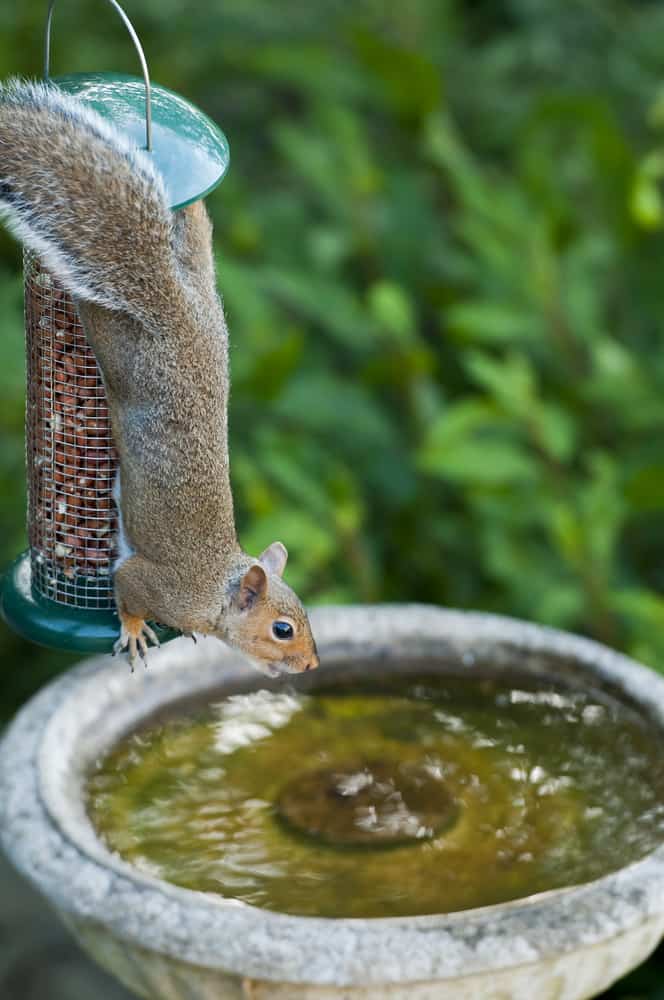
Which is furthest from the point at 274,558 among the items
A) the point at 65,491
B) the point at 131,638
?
the point at 65,491

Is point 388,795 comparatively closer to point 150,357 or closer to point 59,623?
point 59,623

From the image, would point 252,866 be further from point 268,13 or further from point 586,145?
point 268,13

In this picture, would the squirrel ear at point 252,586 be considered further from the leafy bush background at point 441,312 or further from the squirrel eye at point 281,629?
the leafy bush background at point 441,312

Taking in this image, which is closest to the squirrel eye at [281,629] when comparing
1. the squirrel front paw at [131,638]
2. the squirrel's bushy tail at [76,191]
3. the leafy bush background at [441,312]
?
the squirrel front paw at [131,638]

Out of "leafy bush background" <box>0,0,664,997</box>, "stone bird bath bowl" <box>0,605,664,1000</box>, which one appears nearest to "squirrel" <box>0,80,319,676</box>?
"stone bird bath bowl" <box>0,605,664,1000</box>

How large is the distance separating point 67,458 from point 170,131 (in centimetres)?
60

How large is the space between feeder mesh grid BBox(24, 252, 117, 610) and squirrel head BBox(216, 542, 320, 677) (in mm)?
217

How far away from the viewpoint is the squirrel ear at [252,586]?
2104mm

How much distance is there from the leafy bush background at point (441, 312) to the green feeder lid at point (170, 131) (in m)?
1.48

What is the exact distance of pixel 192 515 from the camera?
2123 millimetres

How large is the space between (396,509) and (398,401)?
366mm

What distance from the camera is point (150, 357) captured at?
199 cm

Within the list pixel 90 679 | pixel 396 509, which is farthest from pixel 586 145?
pixel 90 679

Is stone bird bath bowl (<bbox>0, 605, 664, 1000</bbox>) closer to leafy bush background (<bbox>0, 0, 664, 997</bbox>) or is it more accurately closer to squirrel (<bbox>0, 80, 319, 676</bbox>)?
squirrel (<bbox>0, 80, 319, 676</bbox>)
